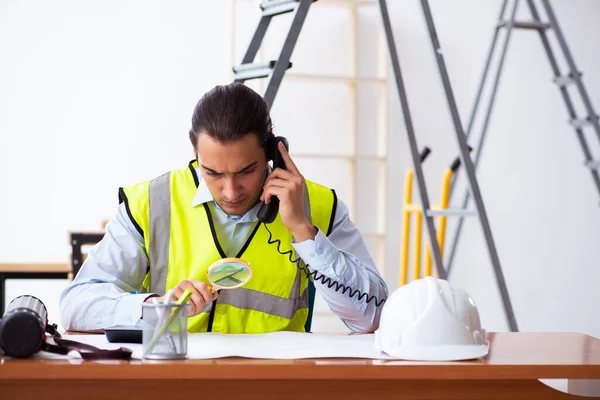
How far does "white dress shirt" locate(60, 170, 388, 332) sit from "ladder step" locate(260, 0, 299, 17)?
1.12 meters

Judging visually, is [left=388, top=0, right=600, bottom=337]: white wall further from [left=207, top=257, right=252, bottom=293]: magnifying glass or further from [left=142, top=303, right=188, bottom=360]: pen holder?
[left=142, top=303, right=188, bottom=360]: pen holder

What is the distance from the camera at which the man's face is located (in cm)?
181

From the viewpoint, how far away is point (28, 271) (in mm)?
3838

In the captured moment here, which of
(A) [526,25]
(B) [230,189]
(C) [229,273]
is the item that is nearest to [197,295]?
(C) [229,273]

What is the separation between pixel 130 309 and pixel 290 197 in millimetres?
429

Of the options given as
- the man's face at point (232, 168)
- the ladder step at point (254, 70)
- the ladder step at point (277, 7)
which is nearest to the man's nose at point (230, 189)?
the man's face at point (232, 168)

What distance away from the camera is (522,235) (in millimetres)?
5363

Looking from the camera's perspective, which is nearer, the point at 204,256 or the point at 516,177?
the point at 204,256

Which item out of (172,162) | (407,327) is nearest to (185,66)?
(172,162)

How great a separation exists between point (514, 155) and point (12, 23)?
10.7 feet

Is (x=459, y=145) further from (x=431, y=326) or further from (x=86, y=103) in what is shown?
(x=86, y=103)

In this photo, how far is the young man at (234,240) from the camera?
6.00 feet

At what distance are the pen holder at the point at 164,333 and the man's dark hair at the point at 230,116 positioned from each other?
63 centimetres

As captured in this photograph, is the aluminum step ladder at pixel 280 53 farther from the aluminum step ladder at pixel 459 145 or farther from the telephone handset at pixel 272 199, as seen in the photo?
the telephone handset at pixel 272 199
